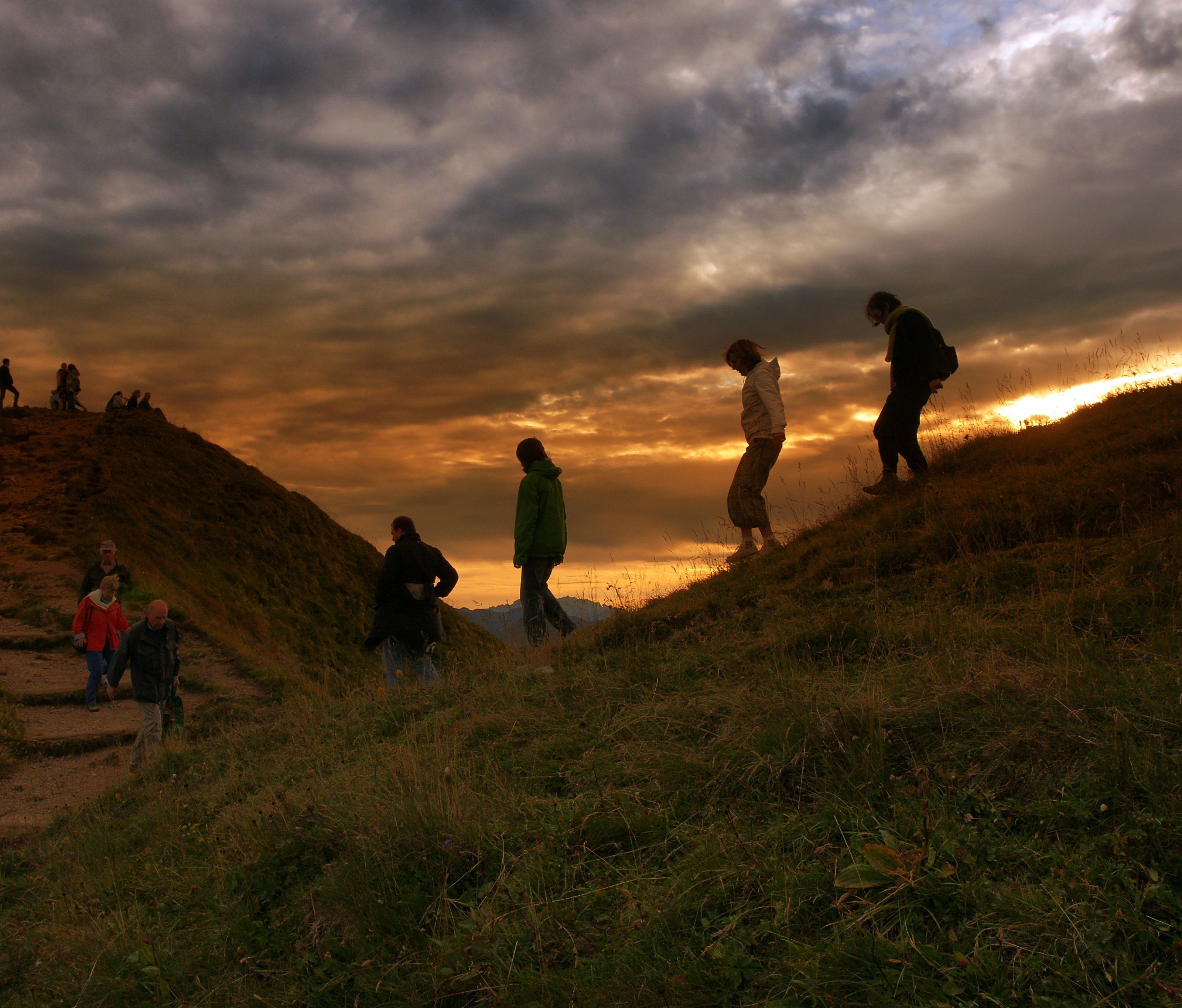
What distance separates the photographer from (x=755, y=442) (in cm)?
896

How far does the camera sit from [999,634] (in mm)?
4641

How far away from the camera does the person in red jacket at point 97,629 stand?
1156 centimetres

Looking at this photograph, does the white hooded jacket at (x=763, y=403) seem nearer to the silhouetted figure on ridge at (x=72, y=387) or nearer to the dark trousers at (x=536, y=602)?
the dark trousers at (x=536, y=602)

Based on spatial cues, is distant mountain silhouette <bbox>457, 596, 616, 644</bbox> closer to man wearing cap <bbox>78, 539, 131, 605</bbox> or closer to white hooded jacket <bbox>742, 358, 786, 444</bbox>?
white hooded jacket <bbox>742, 358, 786, 444</bbox>

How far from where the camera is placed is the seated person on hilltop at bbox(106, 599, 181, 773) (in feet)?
29.7

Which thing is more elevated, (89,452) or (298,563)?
(89,452)

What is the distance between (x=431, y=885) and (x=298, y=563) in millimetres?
22800

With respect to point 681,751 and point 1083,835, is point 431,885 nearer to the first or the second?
point 681,751

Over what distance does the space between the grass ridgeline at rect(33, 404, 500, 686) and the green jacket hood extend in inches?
318

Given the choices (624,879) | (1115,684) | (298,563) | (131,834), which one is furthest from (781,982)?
(298,563)

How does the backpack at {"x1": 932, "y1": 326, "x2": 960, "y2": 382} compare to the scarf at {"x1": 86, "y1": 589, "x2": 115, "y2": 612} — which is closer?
the backpack at {"x1": 932, "y1": 326, "x2": 960, "y2": 382}

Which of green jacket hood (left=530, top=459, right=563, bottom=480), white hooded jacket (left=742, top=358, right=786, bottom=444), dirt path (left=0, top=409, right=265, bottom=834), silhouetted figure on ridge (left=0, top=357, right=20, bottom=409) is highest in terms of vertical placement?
silhouetted figure on ridge (left=0, top=357, right=20, bottom=409)

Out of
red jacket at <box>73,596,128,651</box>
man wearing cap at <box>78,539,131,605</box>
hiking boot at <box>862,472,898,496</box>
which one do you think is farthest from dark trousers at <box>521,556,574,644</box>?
man wearing cap at <box>78,539,131,605</box>

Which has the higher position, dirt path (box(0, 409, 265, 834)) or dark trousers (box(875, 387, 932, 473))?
dark trousers (box(875, 387, 932, 473))
